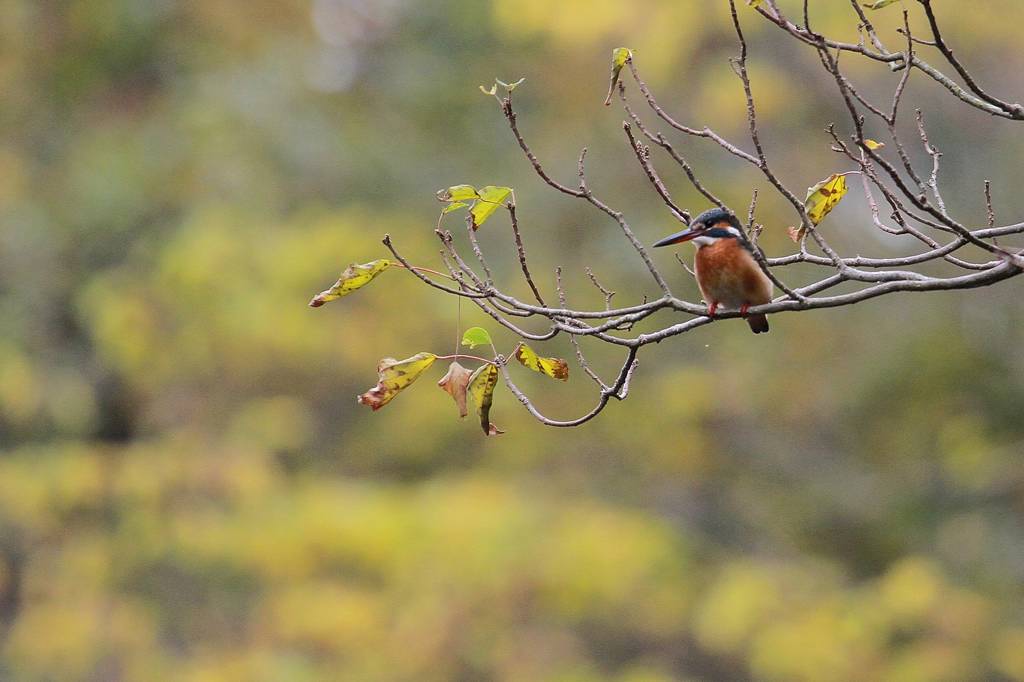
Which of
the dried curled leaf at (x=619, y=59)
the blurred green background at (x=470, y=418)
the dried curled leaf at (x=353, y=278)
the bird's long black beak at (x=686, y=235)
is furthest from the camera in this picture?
the blurred green background at (x=470, y=418)

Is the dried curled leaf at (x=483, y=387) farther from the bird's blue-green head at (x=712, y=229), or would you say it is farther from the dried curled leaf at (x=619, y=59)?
the bird's blue-green head at (x=712, y=229)

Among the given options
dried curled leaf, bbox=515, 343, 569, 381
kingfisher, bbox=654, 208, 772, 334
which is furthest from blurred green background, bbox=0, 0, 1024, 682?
dried curled leaf, bbox=515, 343, 569, 381

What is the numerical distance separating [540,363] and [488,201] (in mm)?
330

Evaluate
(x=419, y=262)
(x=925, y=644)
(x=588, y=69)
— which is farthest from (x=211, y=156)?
(x=925, y=644)

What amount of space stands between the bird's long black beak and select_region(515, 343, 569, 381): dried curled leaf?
1.24 feet

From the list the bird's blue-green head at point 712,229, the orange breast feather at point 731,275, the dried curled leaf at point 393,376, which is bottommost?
the dried curled leaf at point 393,376

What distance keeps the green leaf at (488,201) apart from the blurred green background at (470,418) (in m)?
4.41

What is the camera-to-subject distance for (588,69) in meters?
8.11

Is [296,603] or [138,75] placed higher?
[138,75]

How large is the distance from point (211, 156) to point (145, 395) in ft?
5.77

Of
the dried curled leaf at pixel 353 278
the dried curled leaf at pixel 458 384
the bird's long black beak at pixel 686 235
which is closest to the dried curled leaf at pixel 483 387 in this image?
the dried curled leaf at pixel 458 384

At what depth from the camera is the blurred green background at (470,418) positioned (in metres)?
6.66

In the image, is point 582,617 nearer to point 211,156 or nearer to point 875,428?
point 875,428

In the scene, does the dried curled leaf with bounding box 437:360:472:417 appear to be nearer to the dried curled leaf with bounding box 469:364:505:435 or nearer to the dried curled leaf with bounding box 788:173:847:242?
the dried curled leaf with bounding box 469:364:505:435
